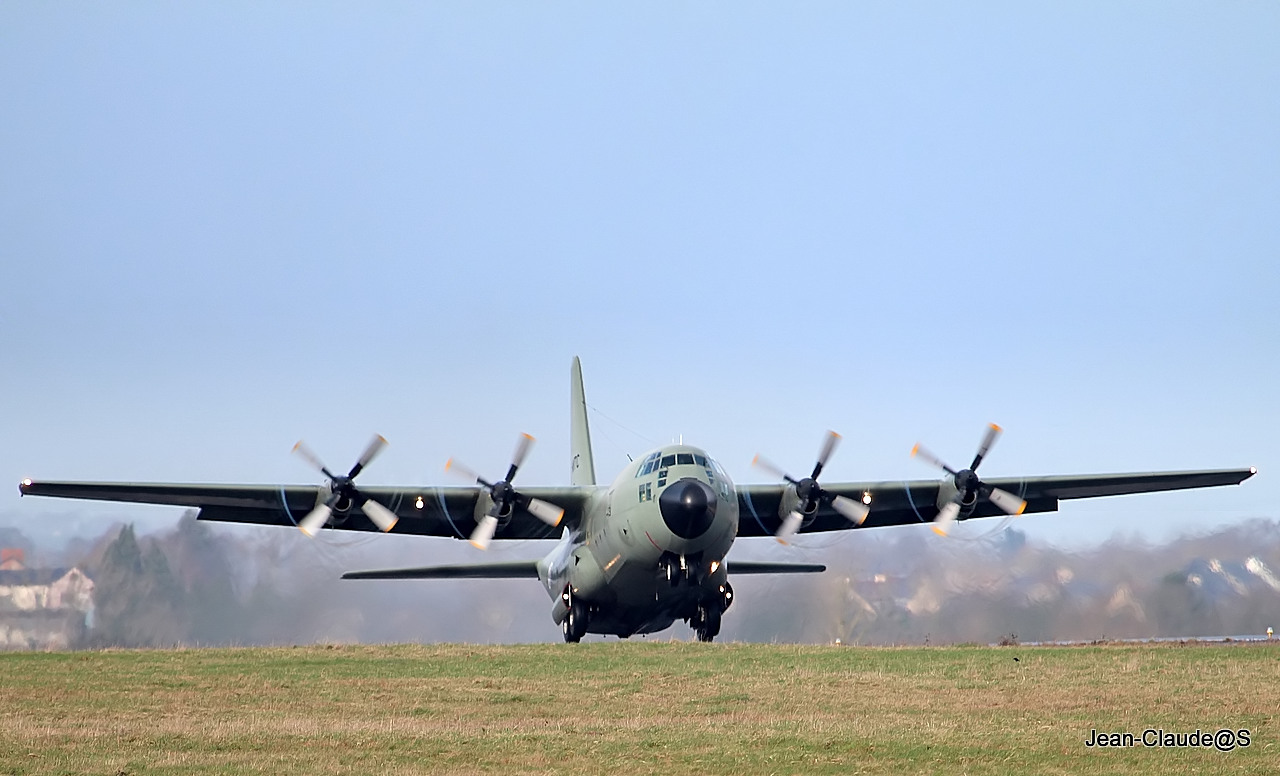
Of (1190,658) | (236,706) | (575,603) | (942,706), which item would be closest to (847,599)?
(575,603)

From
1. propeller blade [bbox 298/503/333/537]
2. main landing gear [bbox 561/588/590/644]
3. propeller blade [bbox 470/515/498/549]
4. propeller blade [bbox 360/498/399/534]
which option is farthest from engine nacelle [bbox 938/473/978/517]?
propeller blade [bbox 298/503/333/537]

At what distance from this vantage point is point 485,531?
33.4m

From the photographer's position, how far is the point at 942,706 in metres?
20.1

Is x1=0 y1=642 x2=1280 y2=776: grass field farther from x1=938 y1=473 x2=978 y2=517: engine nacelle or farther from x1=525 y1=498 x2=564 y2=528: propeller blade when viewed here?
x1=938 y1=473 x2=978 y2=517: engine nacelle

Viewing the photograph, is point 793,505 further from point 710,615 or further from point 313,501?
point 313,501

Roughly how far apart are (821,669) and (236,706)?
9.86 meters

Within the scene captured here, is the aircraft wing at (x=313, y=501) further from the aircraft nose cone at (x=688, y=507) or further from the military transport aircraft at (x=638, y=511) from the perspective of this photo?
the aircraft nose cone at (x=688, y=507)

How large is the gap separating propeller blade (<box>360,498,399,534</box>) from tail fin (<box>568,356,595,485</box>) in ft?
23.9

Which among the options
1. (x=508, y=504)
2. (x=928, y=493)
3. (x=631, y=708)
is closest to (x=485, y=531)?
(x=508, y=504)

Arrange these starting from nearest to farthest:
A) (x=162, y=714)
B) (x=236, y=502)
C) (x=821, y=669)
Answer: (x=162, y=714)
(x=821, y=669)
(x=236, y=502)

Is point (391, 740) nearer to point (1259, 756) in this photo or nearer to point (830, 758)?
point (830, 758)

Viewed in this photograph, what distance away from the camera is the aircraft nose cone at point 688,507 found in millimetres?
29109

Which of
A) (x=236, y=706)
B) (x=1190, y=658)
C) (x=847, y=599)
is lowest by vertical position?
(x=847, y=599)

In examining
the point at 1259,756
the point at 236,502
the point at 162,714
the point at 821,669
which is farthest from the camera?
the point at 236,502
